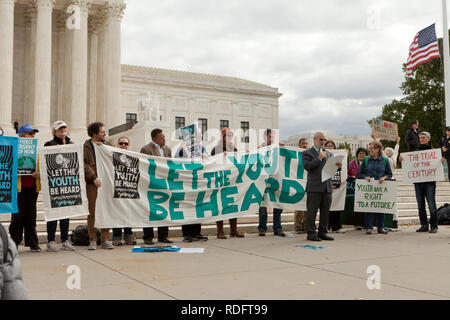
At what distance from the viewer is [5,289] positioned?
88.4 inches

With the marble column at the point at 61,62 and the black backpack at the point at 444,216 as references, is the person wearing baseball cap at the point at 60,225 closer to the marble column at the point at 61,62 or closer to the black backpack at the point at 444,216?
the black backpack at the point at 444,216

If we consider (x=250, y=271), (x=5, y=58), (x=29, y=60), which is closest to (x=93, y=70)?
(x=29, y=60)

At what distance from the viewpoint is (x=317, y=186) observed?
9.21 m

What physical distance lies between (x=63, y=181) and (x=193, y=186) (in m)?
2.66

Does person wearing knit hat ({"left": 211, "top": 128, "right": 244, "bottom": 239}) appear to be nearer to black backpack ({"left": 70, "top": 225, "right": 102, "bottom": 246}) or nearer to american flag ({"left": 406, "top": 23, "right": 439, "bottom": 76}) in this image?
black backpack ({"left": 70, "top": 225, "right": 102, "bottom": 246})

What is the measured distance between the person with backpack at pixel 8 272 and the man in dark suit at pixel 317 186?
7.37 metres

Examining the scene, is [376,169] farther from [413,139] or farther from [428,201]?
[413,139]

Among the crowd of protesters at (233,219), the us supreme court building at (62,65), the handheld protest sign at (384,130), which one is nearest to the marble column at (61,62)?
the us supreme court building at (62,65)

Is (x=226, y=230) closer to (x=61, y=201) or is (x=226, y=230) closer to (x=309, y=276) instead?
(x=61, y=201)

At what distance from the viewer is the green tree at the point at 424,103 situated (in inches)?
1909

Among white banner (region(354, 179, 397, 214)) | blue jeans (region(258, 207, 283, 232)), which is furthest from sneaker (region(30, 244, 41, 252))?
white banner (region(354, 179, 397, 214))

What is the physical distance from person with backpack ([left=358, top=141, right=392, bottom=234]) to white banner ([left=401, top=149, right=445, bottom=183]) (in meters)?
0.54

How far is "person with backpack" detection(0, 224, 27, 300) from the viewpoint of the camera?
87.7 inches
